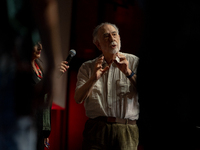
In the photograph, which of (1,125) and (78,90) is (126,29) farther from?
(1,125)

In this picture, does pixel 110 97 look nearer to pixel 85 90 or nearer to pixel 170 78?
pixel 85 90

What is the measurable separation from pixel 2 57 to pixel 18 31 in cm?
20

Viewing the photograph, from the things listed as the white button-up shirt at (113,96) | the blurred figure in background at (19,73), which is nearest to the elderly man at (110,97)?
the white button-up shirt at (113,96)

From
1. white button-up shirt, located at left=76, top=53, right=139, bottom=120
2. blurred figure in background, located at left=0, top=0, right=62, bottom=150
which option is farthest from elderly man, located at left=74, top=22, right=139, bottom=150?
blurred figure in background, located at left=0, top=0, right=62, bottom=150

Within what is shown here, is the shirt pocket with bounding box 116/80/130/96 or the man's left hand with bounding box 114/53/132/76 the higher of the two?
the man's left hand with bounding box 114/53/132/76

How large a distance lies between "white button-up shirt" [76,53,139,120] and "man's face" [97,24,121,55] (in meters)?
0.11

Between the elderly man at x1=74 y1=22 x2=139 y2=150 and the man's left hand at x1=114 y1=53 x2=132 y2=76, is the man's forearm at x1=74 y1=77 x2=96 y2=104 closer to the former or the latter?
the elderly man at x1=74 y1=22 x2=139 y2=150

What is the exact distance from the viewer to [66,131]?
2.07 metres

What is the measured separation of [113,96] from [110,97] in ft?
0.07

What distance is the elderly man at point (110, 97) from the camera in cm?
163

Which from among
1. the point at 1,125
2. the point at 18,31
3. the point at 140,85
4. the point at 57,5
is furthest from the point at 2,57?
the point at 140,85

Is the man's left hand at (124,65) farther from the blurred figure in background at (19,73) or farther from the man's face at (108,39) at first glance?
the blurred figure in background at (19,73)

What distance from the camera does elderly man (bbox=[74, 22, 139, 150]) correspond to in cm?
163

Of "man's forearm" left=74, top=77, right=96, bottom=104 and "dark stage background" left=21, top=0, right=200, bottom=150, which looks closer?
"dark stage background" left=21, top=0, right=200, bottom=150
